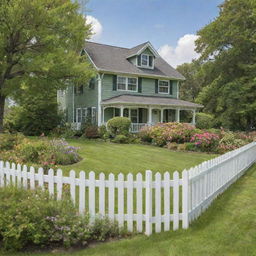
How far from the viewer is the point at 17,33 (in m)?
15.7

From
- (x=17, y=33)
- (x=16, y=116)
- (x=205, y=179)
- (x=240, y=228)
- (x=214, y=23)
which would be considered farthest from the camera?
(x=214, y=23)

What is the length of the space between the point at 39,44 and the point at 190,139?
36.3 feet

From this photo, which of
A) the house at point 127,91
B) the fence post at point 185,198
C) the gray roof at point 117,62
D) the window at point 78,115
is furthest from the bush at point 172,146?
the window at point 78,115

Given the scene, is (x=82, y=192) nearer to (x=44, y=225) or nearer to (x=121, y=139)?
(x=44, y=225)

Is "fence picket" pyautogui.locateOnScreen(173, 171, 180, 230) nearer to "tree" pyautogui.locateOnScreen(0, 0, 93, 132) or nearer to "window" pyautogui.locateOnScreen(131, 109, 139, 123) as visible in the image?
"tree" pyautogui.locateOnScreen(0, 0, 93, 132)

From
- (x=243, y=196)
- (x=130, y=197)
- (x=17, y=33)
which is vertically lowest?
(x=243, y=196)

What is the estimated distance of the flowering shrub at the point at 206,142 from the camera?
42.5ft

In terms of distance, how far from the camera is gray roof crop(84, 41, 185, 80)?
21.4m

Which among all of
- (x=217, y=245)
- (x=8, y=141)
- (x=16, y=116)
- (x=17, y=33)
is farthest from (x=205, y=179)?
(x=16, y=116)

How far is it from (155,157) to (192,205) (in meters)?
6.51

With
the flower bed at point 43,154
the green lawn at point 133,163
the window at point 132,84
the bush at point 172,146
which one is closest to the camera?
the flower bed at point 43,154

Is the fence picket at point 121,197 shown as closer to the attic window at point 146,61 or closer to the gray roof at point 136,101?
the gray roof at point 136,101

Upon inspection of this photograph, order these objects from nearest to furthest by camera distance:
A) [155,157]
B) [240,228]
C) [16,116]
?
[240,228] → [155,157] → [16,116]

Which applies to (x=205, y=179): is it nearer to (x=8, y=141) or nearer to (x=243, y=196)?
(x=243, y=196)
